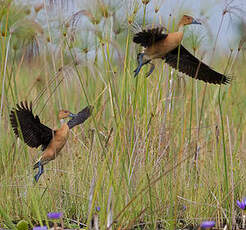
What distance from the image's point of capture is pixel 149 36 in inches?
60.3

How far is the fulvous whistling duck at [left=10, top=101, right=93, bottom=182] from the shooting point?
Result: 5.95ft

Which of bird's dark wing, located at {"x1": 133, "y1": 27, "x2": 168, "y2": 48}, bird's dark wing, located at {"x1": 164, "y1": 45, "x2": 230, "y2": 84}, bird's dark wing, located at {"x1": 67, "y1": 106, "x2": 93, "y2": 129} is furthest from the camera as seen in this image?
bird's dark wing, located at {"x1": 67, "y1": 106, "x2": 93, "y2": 129}

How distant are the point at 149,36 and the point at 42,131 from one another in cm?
63

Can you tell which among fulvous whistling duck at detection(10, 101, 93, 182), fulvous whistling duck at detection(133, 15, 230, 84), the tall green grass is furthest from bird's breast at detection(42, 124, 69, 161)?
fulvous whistling duck at detection(133, 15, 230, 84)

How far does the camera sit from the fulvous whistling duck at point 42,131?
1.81 m

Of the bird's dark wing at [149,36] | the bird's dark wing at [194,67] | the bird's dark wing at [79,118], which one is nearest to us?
the bird's dark wing at [149,36]

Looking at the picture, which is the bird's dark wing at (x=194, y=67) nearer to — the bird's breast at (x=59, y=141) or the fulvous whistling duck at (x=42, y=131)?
the fulvous whistling duck at (x=42, y=131)

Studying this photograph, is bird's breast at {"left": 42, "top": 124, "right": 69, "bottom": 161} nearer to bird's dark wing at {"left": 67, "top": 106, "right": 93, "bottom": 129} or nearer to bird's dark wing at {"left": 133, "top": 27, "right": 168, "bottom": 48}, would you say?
bird's dark wing at {"left": 67, "top": 106, "right": 93, "bottom": 129}

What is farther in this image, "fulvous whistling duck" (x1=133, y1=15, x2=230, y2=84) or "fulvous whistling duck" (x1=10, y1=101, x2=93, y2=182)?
"fulvous whistling duck" (x1=10, y1=101, x2=93, y2=182)

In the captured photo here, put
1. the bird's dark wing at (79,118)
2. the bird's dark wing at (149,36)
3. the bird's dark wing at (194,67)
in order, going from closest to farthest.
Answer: the bird's dark wing at (149,36) → the bird's dark wing at (194,67) → the bird's dark wing at (79,118)

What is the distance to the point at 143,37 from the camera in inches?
60.6

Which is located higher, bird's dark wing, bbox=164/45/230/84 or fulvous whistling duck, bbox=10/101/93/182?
bird's dark wing, bbox=164/45/230/84

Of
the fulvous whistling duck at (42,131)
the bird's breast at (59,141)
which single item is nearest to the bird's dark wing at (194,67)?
the fulvous whistling duck at (42,131)

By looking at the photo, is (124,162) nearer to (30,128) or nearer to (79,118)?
(79,118)
